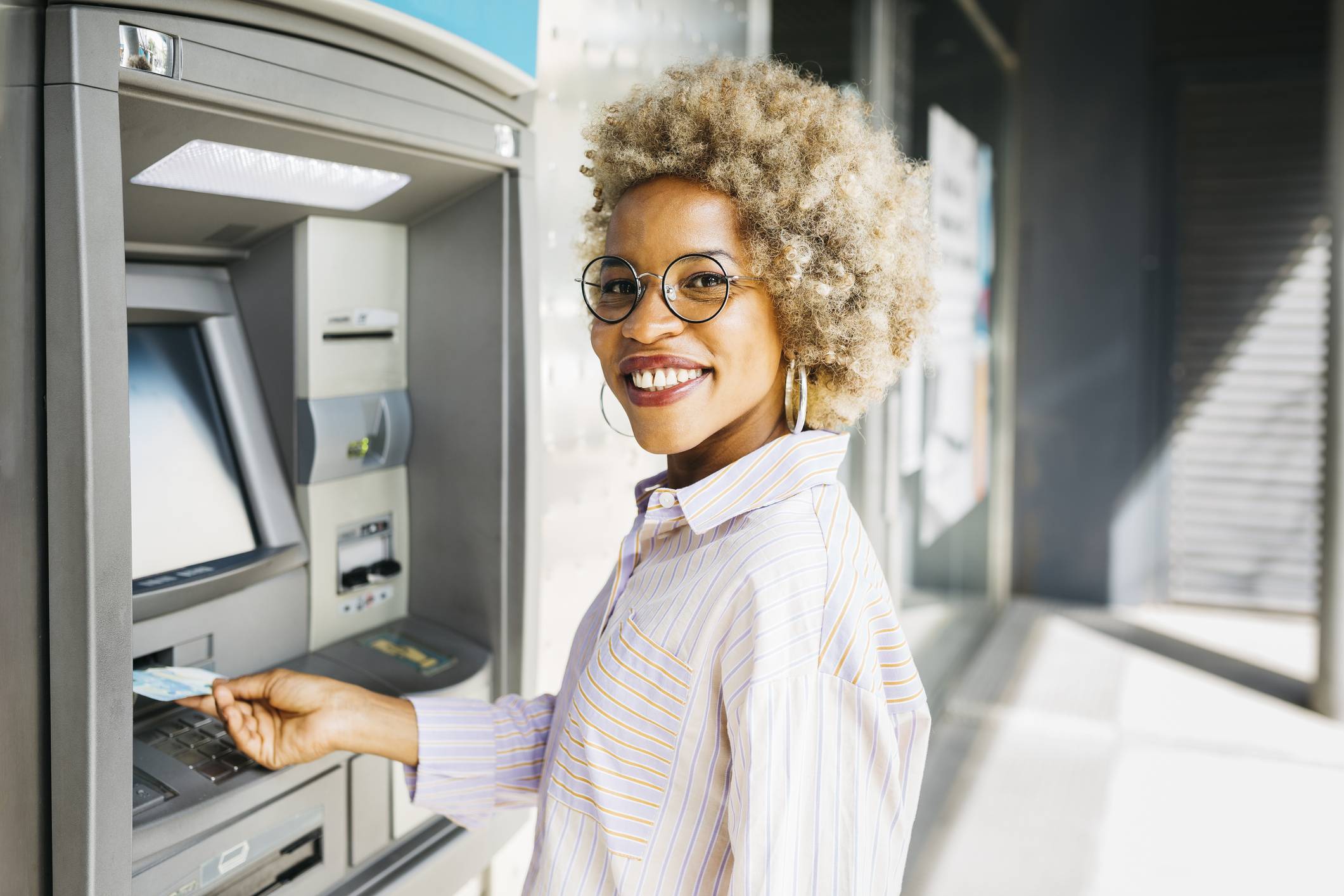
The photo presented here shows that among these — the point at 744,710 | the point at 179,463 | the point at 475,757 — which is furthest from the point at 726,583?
the point at 179,463

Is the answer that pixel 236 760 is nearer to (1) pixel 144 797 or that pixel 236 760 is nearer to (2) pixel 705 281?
(1) pixel 144 797

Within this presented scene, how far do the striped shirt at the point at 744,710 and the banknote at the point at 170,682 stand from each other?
375 mm

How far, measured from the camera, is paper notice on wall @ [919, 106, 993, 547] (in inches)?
148

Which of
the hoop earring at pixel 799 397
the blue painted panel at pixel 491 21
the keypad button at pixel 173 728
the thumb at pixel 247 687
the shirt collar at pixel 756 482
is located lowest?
the keypad button at pixel 173 728

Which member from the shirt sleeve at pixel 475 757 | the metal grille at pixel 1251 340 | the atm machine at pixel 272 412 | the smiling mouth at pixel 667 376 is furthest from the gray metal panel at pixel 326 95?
the metal grille at pixel 1251 340

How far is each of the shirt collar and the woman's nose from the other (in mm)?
147

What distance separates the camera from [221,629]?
127 cm

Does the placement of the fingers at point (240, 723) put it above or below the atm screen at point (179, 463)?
below

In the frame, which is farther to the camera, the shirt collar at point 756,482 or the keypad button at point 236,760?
the keypad button at point 236,760

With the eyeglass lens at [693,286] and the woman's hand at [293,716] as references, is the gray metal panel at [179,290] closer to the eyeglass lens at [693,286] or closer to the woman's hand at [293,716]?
the woman's hand at [293,716]

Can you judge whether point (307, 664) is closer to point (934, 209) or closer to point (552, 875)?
point (552, 875)

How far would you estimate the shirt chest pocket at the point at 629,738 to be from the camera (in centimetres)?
91

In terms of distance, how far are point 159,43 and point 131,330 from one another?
1.50 ft

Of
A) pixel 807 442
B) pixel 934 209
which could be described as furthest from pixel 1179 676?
pixel 807 442
